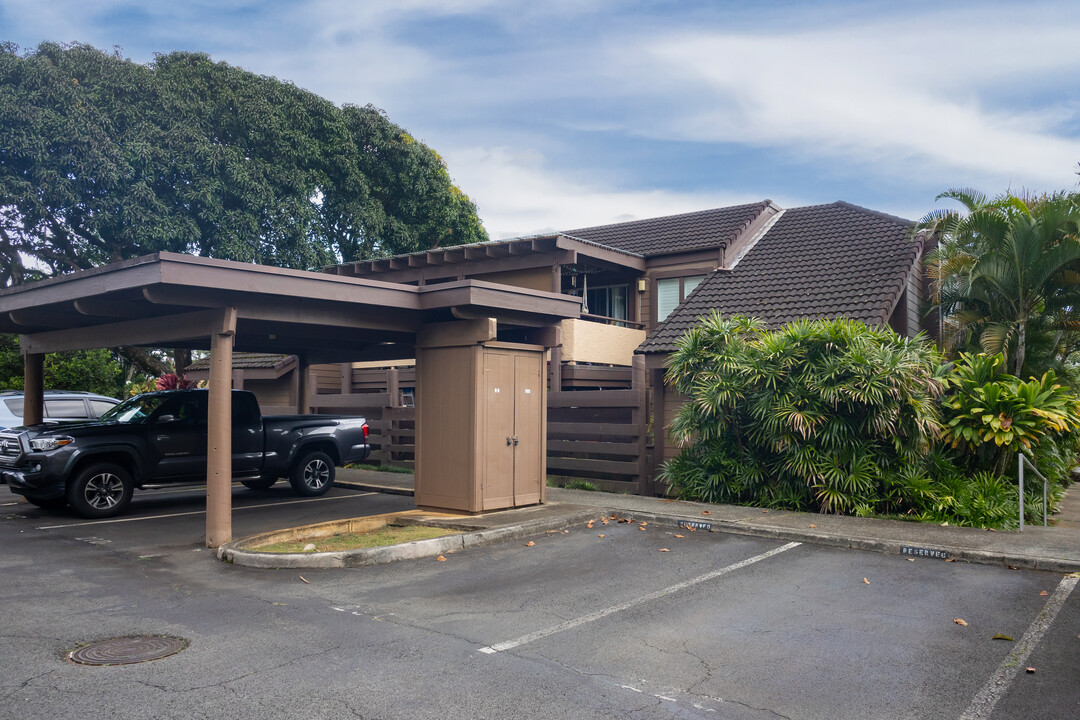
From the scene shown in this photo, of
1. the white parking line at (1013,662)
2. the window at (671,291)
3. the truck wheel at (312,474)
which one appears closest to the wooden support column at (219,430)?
the truck wheel at (312,474)

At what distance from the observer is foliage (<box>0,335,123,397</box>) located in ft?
81.9

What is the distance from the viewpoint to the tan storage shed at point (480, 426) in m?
11.0

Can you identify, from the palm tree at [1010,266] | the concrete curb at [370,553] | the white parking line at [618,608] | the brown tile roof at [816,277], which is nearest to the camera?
the white parking line at [618,608]

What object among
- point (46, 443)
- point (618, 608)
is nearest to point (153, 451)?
point (46, 443)

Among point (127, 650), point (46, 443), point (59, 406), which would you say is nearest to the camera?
Answer: point (127, 650)

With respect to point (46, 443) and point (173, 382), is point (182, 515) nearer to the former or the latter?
point (46, 443)

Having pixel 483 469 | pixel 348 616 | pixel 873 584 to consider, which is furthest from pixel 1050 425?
pixel 348 616

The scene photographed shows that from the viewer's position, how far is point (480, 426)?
35.9 ft

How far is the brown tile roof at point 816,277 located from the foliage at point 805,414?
1.96m

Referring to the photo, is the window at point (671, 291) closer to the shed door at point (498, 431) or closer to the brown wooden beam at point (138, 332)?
the shed door at point (498, 431)

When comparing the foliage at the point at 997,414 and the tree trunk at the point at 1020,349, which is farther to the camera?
the tree trunk at the point at 1020,349

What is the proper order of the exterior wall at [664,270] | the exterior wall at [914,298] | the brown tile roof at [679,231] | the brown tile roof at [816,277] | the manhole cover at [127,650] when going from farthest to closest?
the brown tile roof at [679,231] < the exterior wall at [664,270] < the exterior wall at [914,298] < the brown tile roof at [816,277] < the manhole cover at [127,650]

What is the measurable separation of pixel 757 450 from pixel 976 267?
15.6 ft

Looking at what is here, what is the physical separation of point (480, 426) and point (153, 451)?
16.3ft
